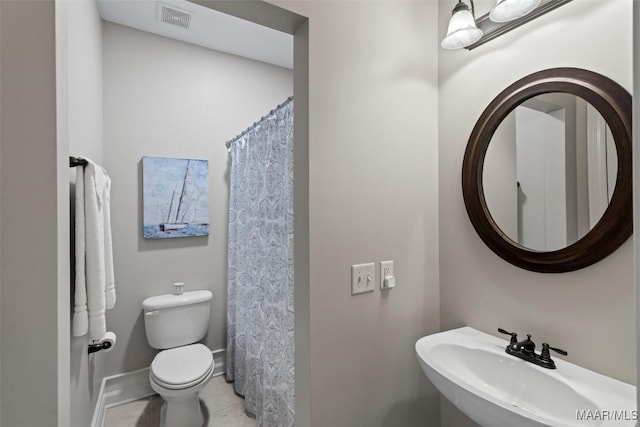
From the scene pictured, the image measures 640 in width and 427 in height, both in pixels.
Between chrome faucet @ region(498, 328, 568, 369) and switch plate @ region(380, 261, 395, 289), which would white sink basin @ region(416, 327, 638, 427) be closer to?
chrome faucet @ region(498, 328, 568, 369)

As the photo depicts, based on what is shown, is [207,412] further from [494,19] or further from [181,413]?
[494,19]

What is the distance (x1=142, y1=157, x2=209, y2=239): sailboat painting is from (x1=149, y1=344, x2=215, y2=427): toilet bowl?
957 millimetres

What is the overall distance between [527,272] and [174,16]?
268 centimetres

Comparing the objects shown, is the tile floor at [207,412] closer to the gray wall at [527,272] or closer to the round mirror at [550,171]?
the gray wall at [527,272]

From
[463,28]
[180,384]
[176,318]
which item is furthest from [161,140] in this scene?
[463,28]

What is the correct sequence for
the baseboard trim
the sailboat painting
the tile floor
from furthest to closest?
the sailboat painting
the baseboard trim
the tile floor

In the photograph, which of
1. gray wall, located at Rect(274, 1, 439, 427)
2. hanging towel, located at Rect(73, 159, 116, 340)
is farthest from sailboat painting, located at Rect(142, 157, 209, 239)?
gray wall, located at Rect(274, 1, 439, 427)

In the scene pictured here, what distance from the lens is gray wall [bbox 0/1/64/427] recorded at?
2.06ft

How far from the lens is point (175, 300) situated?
2.26 metres

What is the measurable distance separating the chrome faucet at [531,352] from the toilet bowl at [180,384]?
5.50 ft

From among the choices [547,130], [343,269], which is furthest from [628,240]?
[343,269]

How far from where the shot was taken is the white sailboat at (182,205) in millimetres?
2400

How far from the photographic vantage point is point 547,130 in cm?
110

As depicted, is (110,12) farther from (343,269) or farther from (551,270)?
(551,270)
